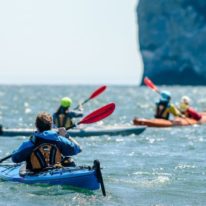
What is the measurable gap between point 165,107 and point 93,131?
4.53 m

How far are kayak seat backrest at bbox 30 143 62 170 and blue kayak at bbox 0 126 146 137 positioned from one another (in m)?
8.87

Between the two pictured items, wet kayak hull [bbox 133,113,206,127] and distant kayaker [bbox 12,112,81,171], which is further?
wet kayak hull [bbox 133,113,206,127]

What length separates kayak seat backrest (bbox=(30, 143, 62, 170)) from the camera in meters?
9.73

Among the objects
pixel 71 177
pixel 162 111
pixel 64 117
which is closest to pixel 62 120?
pixel 64 117

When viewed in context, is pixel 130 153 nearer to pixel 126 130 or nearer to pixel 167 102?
pixel 126 130

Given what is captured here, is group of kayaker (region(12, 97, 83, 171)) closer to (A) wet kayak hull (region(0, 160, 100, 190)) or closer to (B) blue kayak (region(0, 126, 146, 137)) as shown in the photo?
(A) wet kayak hull (region(0, 160, 100, 190))

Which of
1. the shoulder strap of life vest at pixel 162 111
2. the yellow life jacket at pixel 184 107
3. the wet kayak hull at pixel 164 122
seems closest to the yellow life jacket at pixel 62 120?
the wet kayak hull at pixel 164 122

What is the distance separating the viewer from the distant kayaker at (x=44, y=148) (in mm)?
9625

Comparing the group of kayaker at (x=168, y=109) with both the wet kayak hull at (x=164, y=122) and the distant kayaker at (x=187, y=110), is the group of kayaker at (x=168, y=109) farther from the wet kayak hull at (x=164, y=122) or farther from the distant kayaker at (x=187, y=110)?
the wet kayak hull at (x=164, y=122)

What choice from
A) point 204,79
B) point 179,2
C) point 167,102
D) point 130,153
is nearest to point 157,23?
point 179,2

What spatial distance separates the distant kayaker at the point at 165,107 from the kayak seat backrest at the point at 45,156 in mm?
12942

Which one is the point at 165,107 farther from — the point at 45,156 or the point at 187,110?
the point at 45,156

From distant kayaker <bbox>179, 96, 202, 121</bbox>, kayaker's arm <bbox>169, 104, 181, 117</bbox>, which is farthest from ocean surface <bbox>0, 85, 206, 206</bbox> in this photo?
distant kayaker <bbox>179, 96, 202, 121</bbox>

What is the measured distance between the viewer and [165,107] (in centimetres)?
2338
